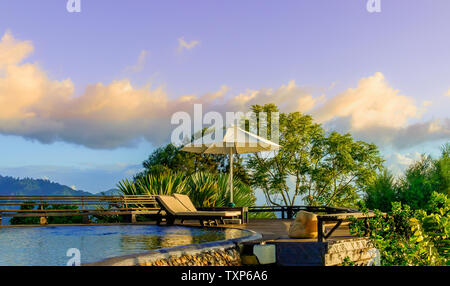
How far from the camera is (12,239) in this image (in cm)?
787

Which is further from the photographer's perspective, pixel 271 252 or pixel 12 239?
pixel 12 239

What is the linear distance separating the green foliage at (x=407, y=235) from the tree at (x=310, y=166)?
15.6m

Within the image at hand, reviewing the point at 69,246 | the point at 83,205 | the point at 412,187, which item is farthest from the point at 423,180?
the point at 83,205

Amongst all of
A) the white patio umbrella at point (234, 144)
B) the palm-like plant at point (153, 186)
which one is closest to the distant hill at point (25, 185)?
the palm-like plant at point (153, 186)

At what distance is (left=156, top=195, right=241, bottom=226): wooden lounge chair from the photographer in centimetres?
942

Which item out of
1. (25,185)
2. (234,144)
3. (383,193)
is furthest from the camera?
(25,185)

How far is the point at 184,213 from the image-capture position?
9.95 meters

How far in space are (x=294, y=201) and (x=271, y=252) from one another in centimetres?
1756

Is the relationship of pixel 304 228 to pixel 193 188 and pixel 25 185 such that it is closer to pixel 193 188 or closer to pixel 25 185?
pixel 193 188

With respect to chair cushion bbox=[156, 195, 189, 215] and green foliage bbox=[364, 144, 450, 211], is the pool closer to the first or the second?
chair cushion bbox=[156, 195, 189, 215]

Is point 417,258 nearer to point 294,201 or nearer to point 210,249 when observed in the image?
point 210,249

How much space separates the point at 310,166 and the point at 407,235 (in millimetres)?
16653

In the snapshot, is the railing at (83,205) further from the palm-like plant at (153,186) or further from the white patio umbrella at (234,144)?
the white patio umbrella at (234,144)
